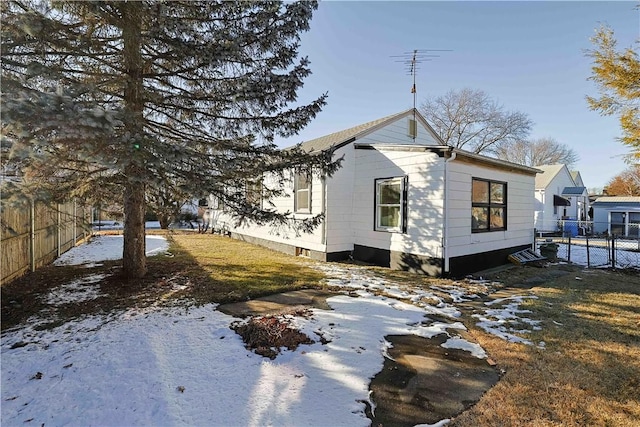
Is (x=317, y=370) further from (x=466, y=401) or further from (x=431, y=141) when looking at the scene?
(x=431, y=141)

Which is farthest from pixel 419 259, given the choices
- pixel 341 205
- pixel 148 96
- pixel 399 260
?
pixel 148 96

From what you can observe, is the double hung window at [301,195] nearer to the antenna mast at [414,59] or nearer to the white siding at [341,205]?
the white siding at [341,205]

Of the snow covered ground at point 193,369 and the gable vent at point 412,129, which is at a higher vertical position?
the gable vent at point 412,129

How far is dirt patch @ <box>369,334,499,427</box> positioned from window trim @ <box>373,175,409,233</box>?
455cm

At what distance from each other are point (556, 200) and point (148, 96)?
2887 centimetres

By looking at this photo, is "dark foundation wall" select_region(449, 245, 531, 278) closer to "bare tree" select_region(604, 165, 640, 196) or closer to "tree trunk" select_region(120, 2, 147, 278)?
Result: "tree trunk" select_region(120, 2, 147, 278)

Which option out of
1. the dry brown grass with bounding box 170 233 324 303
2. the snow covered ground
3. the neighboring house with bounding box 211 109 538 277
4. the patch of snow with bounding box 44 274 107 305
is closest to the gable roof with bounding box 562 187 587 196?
the neighboring house with bounding box 211 109 538 277

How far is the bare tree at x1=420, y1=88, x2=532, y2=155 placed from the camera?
26.6 meters

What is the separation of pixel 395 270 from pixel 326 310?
3.93 m

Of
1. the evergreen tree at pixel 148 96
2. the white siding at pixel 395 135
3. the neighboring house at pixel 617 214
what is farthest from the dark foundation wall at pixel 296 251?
the neighboring house at pixel 617 214

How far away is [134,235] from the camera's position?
586 cm

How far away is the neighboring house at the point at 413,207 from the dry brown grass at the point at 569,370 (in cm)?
259

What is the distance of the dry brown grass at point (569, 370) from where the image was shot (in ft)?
7.84

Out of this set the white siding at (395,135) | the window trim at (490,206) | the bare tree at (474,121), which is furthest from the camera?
the bare tree at (474,121)
